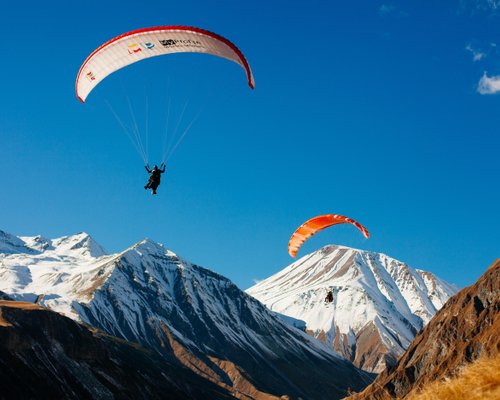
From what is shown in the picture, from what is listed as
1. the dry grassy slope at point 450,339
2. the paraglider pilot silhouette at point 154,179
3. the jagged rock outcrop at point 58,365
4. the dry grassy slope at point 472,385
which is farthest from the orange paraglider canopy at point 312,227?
the dry grassy slope at point 450,339

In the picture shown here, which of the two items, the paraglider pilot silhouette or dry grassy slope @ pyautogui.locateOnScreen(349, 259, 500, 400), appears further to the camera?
dry grassy slope @ pyautogui.locateOnScreen(349, 259, 500, 400)

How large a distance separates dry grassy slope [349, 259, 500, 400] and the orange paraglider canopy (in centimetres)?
10462

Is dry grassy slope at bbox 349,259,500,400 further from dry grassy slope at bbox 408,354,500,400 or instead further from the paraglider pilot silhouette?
dry grassy slope at bbox 408,354,500,400

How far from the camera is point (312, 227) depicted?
165ft

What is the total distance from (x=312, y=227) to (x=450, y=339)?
129m

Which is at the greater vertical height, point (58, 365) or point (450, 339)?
point (58, 365)

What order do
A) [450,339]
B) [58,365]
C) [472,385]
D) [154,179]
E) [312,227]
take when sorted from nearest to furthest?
[472,385], [154,179], [312,227], [58,365], [450,339]

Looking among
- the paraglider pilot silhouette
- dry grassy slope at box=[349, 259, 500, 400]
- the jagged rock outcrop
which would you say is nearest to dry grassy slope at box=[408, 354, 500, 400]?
the paraglider pilot silhouette

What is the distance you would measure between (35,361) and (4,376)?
15.0 m

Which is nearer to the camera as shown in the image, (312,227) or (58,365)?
(312,227)

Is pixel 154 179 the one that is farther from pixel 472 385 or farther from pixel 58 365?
pixel 58 365

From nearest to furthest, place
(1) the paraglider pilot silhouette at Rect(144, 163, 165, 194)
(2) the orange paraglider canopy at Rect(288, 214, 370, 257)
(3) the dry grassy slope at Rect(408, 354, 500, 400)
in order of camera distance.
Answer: (3) the dry grassy slope at Rect(408, 354, 500, 400)
(1) the paraglider pilot silhouette at Rect(144, 163, 165, 194)
(2) the orange paraglider canopy at Rect(288, 214, 370, 257)

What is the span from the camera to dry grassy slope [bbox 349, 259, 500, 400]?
149750mm

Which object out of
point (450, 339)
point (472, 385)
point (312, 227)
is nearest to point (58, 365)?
point (312, 227)
